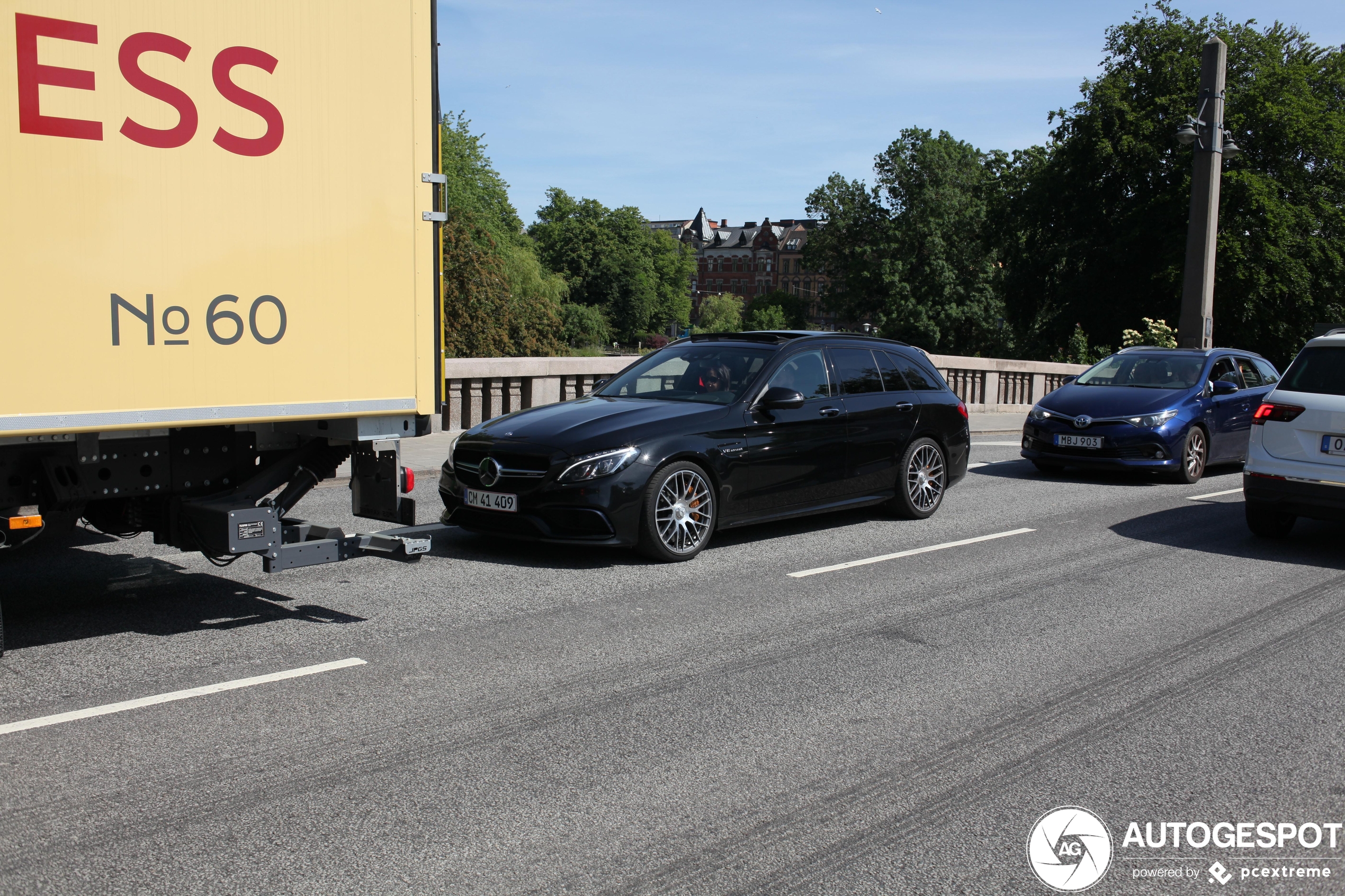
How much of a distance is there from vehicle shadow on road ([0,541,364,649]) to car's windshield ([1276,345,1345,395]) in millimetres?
7185

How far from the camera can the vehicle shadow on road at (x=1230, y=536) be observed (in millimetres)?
8508

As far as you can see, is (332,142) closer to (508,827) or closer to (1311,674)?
(508,827)

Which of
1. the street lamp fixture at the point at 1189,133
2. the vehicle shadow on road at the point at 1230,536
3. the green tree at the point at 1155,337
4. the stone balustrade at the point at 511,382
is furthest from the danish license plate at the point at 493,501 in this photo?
the green tree at the point at 1155,337

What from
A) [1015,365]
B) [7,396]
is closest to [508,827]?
[7,396]

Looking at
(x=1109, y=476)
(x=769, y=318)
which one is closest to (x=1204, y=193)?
(x=1109, y=476)

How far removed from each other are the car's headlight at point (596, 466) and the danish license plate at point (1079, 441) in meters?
7.16

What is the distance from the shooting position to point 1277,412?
8594 millimetres

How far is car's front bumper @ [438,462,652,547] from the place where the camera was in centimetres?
722

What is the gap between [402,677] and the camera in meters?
5.03

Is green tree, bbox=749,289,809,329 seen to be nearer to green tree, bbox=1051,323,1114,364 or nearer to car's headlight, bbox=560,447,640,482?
green tree, bbox=1051,323,1114,364

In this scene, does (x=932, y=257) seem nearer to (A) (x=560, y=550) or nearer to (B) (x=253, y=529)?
(A) (x=560, y=550)

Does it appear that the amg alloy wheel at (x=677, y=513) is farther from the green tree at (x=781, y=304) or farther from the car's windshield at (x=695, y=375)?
→ the green tree at (x=781, y=304)

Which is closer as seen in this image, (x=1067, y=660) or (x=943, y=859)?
(x=943, y=859)

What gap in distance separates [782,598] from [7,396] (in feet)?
13.8
